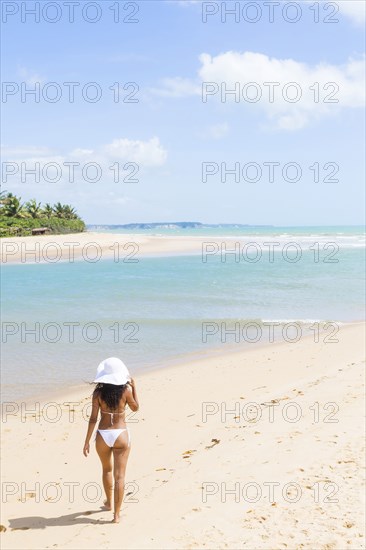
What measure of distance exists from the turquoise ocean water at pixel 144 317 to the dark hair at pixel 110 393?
5537 mm

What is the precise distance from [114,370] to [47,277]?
3048 centimetres

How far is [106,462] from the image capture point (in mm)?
5254

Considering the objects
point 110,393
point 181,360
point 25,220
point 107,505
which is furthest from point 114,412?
point 25,220

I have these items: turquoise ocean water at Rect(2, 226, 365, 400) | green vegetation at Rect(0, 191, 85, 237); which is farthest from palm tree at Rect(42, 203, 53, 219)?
turquoise ocean water at Rect(2, 226, 365, 400)

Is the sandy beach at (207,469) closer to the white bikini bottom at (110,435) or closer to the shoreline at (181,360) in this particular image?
the shoreline at (181,360)

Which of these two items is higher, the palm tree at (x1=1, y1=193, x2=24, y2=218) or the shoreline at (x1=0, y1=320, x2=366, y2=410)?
the palm tree at (x1=1, y1=193, x2=24, y2=218)

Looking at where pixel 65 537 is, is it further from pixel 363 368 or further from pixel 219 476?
pixel 363 368

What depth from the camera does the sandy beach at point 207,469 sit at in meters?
4.90

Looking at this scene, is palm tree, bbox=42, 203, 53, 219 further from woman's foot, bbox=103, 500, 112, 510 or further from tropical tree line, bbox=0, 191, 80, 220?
woman's foot, bbox=103, 500, 112, 510

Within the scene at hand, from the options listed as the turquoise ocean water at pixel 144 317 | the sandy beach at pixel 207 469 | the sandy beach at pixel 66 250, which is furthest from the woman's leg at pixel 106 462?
the sandy beach at pixel 66 250

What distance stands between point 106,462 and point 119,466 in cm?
16

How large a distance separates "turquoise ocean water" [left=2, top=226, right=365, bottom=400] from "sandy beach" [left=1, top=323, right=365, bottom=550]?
7.76 ft

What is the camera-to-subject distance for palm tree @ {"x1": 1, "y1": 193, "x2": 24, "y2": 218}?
7700 cm

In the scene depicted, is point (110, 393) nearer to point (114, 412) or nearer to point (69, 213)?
point (114, 412)
